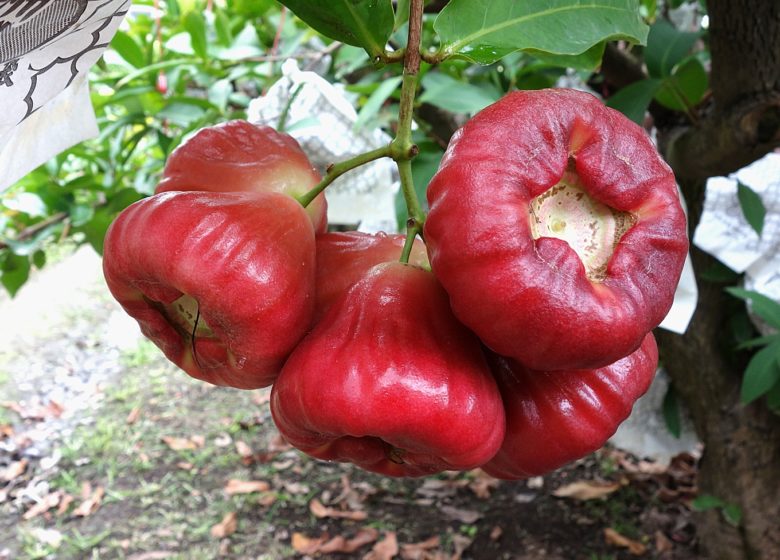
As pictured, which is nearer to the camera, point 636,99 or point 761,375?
point 636,99

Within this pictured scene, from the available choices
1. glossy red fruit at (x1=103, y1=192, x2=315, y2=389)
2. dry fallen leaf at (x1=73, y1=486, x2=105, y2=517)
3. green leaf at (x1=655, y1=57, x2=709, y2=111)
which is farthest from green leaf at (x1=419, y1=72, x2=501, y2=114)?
dry fallen leaf at (x1=73, y1=486, x2=105, y2=517)

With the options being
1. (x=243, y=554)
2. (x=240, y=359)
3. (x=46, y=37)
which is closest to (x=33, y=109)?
(x=46, y=37)

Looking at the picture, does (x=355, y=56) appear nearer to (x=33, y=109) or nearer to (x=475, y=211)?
(x=33, y=109)

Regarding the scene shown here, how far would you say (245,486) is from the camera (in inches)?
101

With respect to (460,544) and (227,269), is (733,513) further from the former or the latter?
(227,269)

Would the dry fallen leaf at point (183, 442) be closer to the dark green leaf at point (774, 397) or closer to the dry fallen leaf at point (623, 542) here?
the dry fallen leaf at point (623, 542)

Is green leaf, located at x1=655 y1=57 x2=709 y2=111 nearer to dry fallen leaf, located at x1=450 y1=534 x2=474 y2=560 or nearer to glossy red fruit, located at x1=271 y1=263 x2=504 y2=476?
glossy red fruit, located at x1=271 y1=263 x2=504 y2=476

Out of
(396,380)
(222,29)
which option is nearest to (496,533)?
(222,29)

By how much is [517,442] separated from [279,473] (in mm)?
2227

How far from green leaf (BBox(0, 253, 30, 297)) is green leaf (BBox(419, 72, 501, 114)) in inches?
35.9

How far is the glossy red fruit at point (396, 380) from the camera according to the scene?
489 millimetres

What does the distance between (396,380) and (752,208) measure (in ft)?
3.80

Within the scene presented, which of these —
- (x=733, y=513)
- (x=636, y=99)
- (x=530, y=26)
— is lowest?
(x=733, y=513)

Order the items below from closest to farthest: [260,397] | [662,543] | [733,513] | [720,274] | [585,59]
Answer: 1. [585,59]
2. [720,274]
3. [733,513]
4. [662,543]
5. [260,397]
